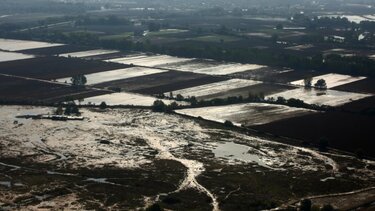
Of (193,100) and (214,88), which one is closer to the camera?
(193,100)

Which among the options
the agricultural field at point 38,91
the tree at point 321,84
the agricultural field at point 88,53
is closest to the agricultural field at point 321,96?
the tree at point 321,84

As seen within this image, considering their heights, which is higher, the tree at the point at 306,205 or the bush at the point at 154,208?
the bush at the point at 154,208

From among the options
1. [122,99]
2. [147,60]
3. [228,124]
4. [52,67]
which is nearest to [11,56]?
[52,67]

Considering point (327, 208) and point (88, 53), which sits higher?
point (88, 53)

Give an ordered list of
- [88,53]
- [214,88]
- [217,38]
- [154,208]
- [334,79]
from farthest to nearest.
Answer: [217,38] < [88,53] < [334,79] < [214,88] < [154,208]

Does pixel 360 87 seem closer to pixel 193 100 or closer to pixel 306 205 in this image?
pixel 193 100

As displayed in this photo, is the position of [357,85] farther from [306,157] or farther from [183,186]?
[183,186]

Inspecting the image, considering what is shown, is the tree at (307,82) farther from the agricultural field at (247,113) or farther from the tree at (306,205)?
the tree at (306,205)
